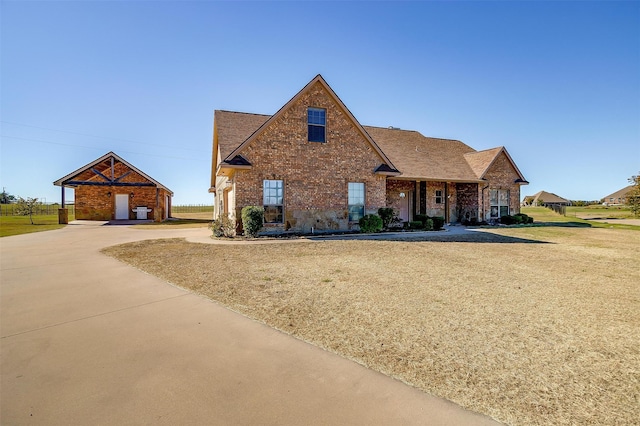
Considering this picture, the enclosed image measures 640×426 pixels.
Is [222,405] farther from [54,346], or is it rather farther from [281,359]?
[54,346]

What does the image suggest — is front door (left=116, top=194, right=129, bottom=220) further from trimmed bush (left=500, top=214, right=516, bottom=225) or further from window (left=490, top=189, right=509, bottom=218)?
trimmed bush (left=500, top=214, right=516, bottom=225)

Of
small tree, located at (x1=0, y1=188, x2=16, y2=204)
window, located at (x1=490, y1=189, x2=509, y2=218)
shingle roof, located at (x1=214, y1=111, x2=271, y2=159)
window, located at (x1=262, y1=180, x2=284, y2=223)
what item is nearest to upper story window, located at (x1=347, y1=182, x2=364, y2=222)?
window, located at (x1=262, y1=180, x2=284, y2=223)

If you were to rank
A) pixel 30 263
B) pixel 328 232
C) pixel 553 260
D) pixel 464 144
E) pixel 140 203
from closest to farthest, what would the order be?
pixel 30 263, pixel 553 260, pixel 328 232, pixel 464 144, pixel 140 203

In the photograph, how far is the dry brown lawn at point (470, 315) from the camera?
2.94 m

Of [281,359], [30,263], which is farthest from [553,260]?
[30,263]

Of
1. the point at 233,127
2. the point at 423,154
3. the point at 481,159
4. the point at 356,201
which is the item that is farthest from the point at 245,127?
the point at 481,159

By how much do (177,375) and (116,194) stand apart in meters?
32.7

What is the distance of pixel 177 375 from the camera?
3.20 m

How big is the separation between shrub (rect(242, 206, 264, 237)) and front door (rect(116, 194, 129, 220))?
21.6 meters

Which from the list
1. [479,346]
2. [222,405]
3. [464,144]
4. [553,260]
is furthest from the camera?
[464,144]

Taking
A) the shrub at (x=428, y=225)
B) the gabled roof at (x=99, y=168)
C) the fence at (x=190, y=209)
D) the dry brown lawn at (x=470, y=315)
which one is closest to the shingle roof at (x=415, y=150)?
the shrub at (x=428, y=225)

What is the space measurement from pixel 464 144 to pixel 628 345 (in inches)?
1094

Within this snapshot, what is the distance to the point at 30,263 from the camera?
8.91m

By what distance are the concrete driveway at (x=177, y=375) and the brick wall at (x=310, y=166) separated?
1106 cm
